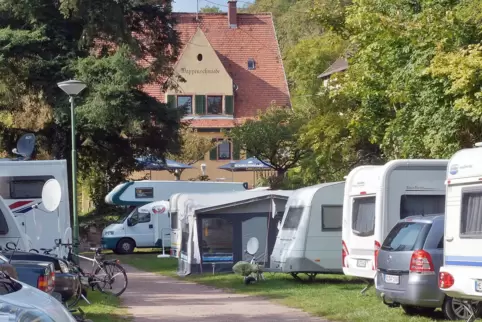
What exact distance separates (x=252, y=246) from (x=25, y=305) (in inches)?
721

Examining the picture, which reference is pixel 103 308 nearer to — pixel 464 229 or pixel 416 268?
pixel 416 268

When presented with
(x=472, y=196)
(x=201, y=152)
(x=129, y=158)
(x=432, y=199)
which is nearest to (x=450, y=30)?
(x=432, y=199)

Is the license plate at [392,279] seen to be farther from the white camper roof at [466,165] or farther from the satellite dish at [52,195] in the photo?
the satellite dish at [52,195]

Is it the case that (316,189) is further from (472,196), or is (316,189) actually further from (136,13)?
(136,13)

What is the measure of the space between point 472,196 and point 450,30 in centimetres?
726

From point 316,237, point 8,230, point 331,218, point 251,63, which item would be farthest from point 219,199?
point 251,63

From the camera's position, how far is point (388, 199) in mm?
17734

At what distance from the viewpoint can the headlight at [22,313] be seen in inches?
273

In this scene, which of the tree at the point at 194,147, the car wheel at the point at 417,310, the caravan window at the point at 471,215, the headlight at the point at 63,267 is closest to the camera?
the caravan window at the point at 471,215

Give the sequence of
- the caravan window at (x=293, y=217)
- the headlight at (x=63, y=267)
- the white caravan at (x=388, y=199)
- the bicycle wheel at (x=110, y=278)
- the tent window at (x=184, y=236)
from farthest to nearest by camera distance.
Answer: the tent window at (x=184, y=236)
the caravan window at (x=293, y=217)
the bicycle wheel at (x=110, y=278)
the white caravan at (x=388, y=199)
the headlight at (x=63, y=267)

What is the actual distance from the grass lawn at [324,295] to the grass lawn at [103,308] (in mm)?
3205

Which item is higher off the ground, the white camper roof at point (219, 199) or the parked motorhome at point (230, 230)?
the white camper roof at point (219, 199)

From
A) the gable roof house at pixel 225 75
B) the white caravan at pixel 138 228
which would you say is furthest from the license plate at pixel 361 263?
the gable roof house at pixel 225 75

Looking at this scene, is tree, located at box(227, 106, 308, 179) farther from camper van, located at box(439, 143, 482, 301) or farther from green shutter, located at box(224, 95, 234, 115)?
camper van, located at box(439, 143, 482, 301)
